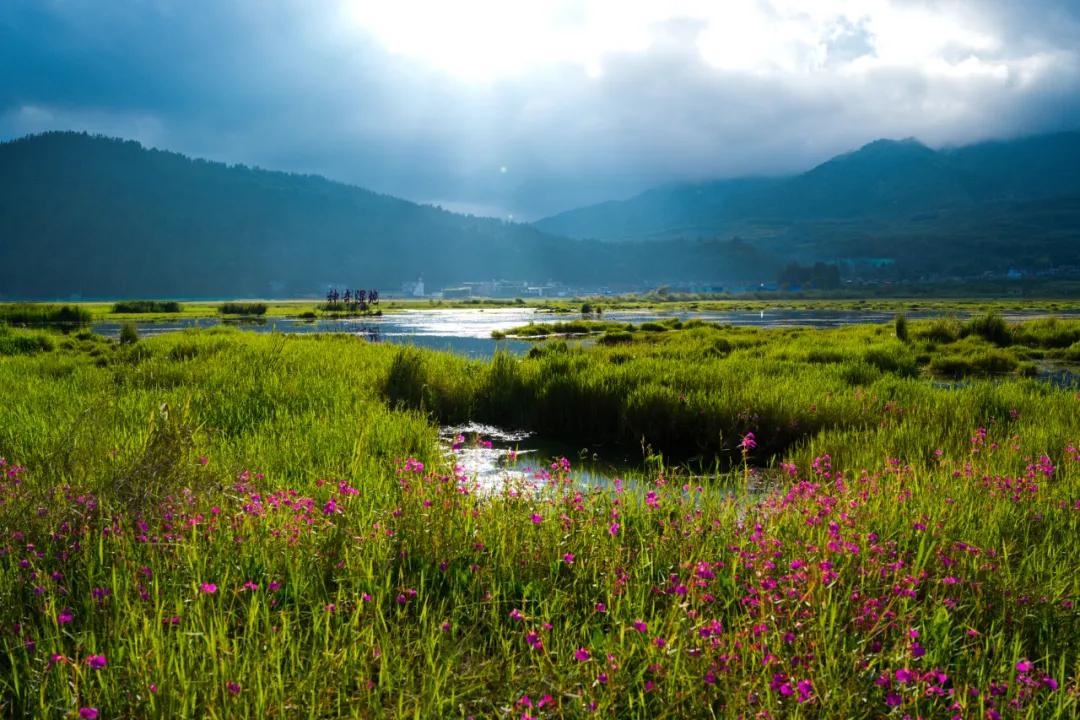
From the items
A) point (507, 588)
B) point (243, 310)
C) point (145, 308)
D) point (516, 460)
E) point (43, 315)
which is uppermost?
point (145, 308)

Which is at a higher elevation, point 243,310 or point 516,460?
point 243,310

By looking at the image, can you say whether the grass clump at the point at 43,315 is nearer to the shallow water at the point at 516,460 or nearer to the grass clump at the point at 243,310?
the grass clump at the point at 243,310

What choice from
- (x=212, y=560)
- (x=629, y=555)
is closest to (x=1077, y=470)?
(x=629, y=555)

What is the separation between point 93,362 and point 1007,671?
75.3 ft

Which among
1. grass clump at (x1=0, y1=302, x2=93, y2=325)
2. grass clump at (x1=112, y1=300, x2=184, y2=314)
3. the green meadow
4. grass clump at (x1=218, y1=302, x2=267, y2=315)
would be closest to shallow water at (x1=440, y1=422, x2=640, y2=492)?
the green meadow

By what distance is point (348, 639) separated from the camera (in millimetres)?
3926

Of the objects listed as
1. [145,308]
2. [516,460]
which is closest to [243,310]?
[145,308]

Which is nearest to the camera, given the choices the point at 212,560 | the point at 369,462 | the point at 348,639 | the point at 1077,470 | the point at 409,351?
the point at 348,639

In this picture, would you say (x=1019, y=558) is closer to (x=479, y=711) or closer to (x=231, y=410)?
(x=479, y=711)

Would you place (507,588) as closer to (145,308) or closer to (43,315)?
(43,315)

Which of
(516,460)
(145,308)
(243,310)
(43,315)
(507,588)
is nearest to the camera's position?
(507,588)

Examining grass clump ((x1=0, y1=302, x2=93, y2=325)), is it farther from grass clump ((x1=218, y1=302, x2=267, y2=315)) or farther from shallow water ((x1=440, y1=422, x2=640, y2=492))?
shallow water ((x1=440, y1=422, x2=640, y2=492))

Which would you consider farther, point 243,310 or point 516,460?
point 243,310

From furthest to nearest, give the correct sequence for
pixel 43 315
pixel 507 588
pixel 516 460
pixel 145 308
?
pixel 145 308, pixel 43 315, pixel 516 460, pixel 507 588
